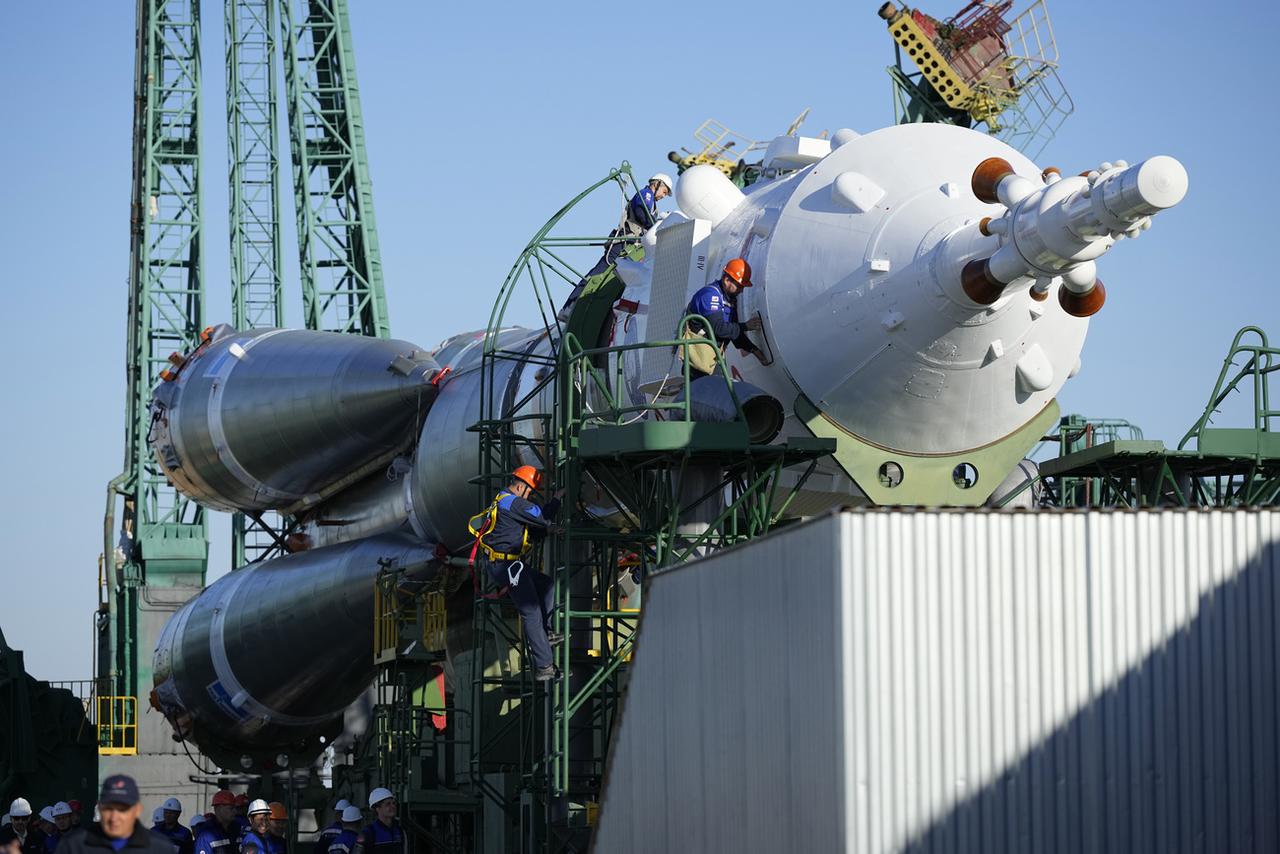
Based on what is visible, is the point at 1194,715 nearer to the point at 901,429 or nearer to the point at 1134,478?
the point at 901,429

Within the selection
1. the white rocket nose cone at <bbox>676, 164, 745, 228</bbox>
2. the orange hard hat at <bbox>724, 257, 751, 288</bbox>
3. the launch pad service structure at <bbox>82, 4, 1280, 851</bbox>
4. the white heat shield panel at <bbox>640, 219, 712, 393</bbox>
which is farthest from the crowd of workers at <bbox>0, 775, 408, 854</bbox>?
the white rocket nose cone at <bbox>676, 164, 745, 228</bbox>

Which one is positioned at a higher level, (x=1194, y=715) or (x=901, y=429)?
(x=901, y=429)

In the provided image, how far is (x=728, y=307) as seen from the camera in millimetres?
17219

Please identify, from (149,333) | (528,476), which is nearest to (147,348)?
(149,333)

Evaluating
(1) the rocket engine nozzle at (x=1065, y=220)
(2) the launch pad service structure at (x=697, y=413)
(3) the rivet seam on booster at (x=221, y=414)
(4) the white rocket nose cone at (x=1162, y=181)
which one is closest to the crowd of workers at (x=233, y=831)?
(2) the launch pad service structure at (x=697, y=413)

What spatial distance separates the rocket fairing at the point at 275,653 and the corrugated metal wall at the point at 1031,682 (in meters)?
14.7

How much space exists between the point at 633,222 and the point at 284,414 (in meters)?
8.32

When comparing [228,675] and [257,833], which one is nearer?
[257,833]

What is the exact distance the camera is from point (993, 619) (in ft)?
39.2

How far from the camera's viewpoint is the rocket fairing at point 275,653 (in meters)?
27.7

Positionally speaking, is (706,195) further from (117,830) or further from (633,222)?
(117,830)

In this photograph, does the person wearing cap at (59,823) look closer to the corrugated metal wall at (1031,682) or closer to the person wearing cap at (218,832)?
the person wearing cap at (218,832)

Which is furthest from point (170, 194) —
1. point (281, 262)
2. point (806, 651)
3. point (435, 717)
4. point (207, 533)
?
point (806, 651)

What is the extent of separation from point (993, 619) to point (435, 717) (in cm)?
1489
